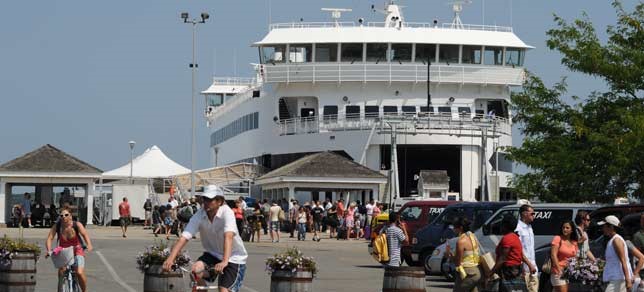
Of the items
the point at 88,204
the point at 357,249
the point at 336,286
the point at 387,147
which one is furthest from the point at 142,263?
the point at 387,147

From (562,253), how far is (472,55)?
46.2 meters

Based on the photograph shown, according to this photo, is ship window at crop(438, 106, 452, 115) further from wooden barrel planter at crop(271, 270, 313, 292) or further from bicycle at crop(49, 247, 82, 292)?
wooden barrel planter at crop(271, 270, 313, 292)

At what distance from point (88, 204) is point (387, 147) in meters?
14.4

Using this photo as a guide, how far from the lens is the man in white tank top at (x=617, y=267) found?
15.0 metres

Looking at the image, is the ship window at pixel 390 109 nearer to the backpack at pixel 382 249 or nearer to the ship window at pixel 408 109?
the ship window at pixel 408 109

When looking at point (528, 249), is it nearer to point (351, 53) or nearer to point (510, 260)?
point (510, 260)

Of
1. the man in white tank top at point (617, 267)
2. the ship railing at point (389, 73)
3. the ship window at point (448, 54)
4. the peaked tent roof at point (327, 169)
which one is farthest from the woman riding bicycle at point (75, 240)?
the ship window at point (448, 54)

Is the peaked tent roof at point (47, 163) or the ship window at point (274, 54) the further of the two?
the ship window at point (274, 54)

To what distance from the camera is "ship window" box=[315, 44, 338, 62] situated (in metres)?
61.3

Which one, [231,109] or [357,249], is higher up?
[231,109]

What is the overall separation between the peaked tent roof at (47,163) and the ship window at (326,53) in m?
14.5

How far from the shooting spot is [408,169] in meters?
61.8

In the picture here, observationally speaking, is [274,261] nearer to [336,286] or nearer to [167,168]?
[336,286]

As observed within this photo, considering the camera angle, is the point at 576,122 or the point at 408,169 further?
the point at 408,169
